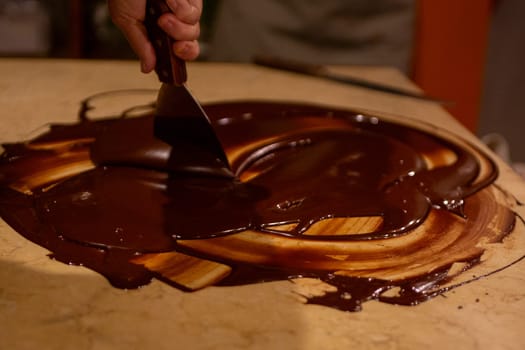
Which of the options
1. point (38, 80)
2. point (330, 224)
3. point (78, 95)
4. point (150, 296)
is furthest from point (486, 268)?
point (38, 80)

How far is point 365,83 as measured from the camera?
1.71 metres

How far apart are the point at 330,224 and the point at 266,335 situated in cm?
28

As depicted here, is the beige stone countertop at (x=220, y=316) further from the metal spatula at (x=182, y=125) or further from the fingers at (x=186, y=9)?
the fingers at (x=186, y=9)

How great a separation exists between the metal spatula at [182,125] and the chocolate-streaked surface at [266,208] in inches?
0.8

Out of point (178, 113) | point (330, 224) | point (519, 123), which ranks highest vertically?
point (178, 113)

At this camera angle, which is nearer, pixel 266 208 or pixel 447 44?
pixel 266 208

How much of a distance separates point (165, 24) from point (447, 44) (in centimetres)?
159

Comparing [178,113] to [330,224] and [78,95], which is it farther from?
[78,95]

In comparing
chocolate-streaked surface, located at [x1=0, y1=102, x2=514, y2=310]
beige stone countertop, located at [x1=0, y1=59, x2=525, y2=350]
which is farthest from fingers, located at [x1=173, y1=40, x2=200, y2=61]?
beige stone countertop, located at [x1=0, y1=59, x2=525, y2=350]

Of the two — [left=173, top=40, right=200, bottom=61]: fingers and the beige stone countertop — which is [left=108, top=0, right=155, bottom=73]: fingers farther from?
the beige stone countertop

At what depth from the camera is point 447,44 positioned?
228 cm

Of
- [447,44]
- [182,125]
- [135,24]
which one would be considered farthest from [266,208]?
[447,44]

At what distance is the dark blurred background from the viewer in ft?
7.42

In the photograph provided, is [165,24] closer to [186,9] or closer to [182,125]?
[186,9]
